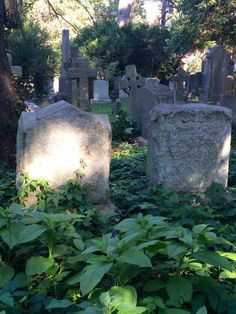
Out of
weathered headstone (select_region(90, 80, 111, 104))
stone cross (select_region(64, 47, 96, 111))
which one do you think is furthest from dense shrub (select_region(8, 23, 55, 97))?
stone cross (select_region(64, 47, 96, 111))

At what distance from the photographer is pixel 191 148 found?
580 centimetres

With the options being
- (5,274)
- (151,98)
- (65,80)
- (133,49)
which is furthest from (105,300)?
(133,49)

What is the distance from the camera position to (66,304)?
1920 millimetres

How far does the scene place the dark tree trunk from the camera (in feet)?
24.3

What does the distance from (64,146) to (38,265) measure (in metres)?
2.71

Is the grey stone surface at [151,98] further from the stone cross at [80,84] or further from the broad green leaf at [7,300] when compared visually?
the broad green leaf at [7,300]

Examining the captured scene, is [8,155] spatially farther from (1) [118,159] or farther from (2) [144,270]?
(2) [144,270]

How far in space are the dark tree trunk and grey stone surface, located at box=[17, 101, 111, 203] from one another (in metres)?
2.45

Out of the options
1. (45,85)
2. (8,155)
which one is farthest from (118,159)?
(45,85)

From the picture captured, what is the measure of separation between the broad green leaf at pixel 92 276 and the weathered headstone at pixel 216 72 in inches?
633

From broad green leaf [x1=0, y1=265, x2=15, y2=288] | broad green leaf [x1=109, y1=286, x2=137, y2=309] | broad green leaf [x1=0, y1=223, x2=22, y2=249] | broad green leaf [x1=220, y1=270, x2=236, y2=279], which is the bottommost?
broad green leaf [x1=0, y1=265, x2=15, y2=288]

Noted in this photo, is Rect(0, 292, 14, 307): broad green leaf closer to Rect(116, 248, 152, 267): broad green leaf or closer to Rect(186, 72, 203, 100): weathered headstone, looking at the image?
Rect(116, 248, 152, 267): broad green leaf

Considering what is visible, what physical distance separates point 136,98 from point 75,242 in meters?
11.7

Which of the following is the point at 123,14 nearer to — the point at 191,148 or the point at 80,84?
the point at 80,84
